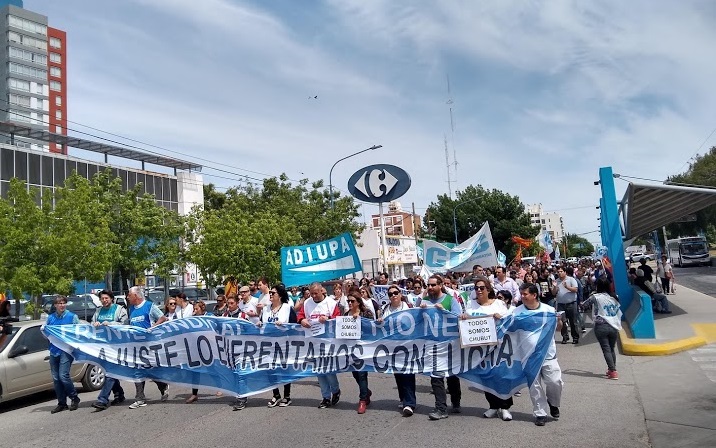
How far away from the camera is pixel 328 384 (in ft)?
27.8

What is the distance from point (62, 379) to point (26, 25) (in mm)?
96458

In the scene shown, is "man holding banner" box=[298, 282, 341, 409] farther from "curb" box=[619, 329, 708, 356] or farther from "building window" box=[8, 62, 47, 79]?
"building window" box=[8, 62, 47, 79]

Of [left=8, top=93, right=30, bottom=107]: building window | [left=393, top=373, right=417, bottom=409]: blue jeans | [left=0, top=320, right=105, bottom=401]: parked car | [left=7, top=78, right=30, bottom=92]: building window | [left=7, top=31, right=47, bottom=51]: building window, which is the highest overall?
[left=7, top=31, right=47, bottom=51]: building window

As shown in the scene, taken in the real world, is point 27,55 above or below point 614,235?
above

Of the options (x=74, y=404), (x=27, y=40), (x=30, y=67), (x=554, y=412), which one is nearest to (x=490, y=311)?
(x=554, y=412)

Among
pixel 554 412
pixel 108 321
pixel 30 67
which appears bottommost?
pixel 554 412

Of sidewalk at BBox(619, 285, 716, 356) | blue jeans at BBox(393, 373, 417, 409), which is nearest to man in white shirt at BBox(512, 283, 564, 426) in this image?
blue jeans at BBox(393, 373, 417, 409)

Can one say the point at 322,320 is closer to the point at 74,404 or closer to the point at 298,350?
the point at 298,350

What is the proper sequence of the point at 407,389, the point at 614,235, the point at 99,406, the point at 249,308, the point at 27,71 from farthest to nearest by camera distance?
the point at 27,71, the point at 614,235, the point at 249,308, the point at 99,406, the point at 407,389

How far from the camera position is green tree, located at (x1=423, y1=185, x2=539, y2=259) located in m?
59.4

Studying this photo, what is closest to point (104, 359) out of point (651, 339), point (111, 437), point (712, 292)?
point (111, 437)

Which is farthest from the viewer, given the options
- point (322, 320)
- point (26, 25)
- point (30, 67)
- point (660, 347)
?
point (30, 67)

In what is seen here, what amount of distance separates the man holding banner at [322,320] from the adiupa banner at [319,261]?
8599mm

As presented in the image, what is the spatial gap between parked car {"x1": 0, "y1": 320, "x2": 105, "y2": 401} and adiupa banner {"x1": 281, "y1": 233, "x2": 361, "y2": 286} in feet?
23.4
